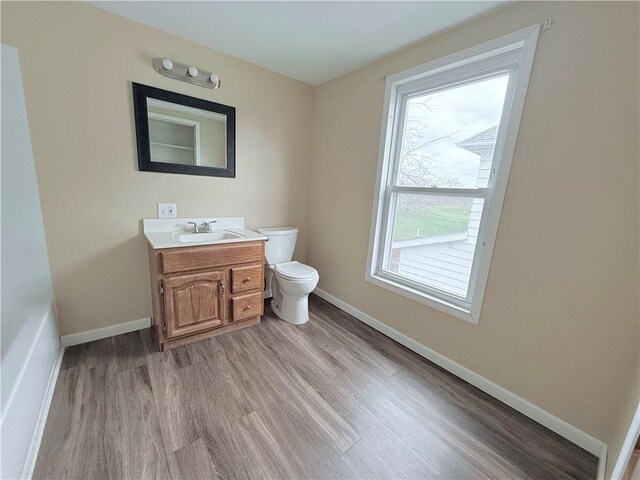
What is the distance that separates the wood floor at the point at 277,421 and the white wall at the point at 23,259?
0.24 meters

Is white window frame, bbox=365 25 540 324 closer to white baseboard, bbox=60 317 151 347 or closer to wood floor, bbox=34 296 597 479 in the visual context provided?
wood floor, bbox=34 296 597 479

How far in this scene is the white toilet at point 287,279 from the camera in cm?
220

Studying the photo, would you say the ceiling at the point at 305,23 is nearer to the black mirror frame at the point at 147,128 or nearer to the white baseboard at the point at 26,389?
the black mirror frame at the point at 147,128

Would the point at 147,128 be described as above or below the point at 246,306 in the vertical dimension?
above

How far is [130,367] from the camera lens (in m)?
1.66

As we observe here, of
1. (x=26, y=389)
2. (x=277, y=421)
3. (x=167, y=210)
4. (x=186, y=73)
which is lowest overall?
(x=277, y=421)

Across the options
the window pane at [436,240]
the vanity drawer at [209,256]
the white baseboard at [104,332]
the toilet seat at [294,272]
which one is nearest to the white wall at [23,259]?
the white baseboard at [104,332]

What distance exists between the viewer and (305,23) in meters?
1.66

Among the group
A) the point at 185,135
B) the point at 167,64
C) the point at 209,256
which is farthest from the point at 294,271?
the point at 167,64

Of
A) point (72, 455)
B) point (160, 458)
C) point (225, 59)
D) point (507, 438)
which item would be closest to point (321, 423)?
point (160, 458)

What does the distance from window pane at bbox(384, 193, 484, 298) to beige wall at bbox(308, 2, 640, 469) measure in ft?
0.63

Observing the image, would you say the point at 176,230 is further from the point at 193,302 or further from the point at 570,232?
the point at 570,232

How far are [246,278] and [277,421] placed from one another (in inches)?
41.2

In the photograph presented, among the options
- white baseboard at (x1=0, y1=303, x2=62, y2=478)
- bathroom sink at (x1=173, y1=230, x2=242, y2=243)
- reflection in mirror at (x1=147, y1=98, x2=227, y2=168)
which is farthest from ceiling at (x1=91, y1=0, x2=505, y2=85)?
white baseboard at (x1=0, y1=303, x2=62, y2=478)
